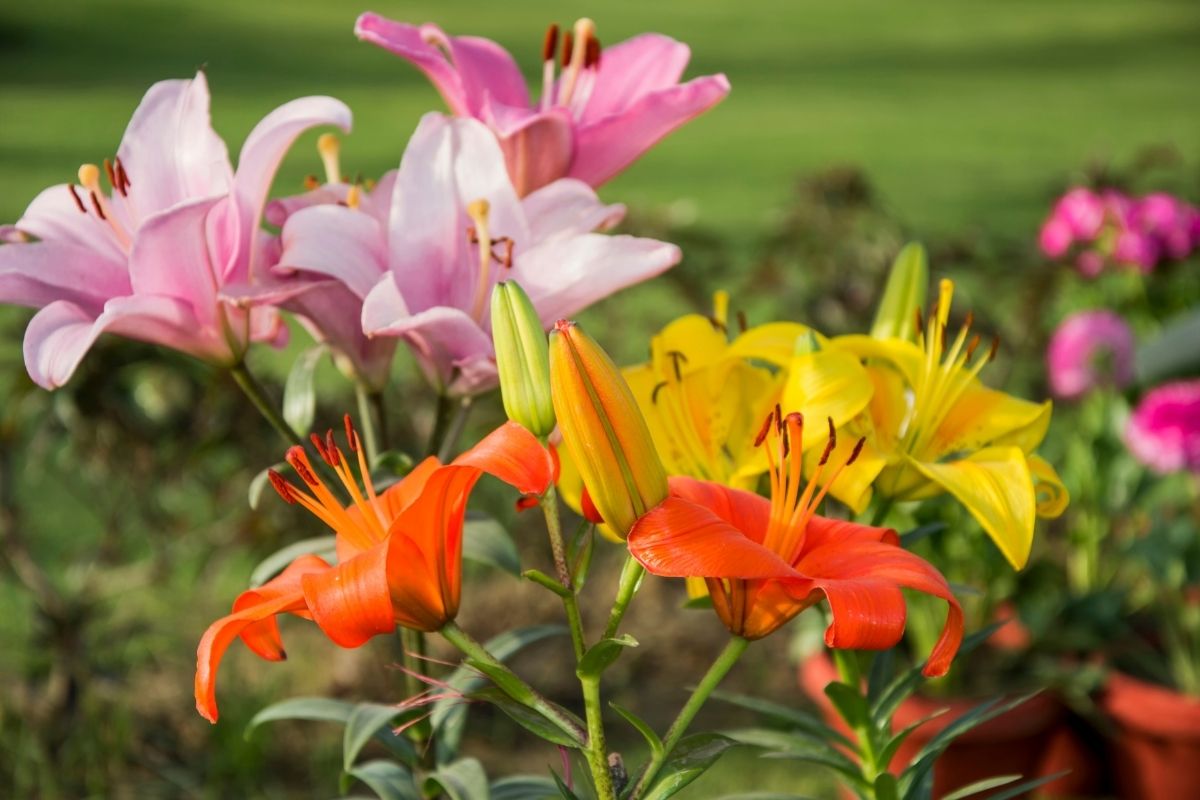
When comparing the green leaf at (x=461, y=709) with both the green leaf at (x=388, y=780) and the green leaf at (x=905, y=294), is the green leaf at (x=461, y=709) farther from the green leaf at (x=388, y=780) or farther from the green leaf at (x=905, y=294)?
the green leaf at (x=905, y=294)

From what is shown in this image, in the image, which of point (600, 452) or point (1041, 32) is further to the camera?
point (1041, 32)

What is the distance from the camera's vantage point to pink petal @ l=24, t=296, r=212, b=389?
64 centimetres

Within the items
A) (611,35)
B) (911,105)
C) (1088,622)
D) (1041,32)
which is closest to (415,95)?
(611,35)

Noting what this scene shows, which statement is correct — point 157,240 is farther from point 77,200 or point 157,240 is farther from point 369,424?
point 369,424

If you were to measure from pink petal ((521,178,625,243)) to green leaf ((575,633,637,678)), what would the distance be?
228 mm

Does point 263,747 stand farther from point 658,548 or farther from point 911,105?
point 911,105

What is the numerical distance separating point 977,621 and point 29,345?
1293mm

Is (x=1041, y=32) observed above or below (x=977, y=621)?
below


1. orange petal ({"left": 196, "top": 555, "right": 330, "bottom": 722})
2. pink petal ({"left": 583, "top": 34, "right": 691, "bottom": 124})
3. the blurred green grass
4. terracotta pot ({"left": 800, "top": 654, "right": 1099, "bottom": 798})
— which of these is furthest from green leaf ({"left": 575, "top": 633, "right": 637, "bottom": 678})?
the blurred green grass

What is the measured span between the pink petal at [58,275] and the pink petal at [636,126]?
0.24 meters

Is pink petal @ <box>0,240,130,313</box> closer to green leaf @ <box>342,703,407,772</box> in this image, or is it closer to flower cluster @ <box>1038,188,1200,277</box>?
green leaf @ <box>342,703,407,772</box>

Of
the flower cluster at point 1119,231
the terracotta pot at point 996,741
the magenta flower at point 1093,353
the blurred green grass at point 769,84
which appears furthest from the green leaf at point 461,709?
the blurred green grass at point 769,84

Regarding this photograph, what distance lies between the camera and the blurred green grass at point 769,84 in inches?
206

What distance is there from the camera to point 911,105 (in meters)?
6.64
